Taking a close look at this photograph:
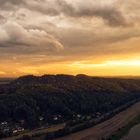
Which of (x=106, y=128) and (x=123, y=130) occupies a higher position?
(x=123, y=130)

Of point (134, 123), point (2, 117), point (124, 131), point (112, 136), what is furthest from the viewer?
point (2, 117)

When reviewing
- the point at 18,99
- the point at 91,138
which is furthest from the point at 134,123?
the point at 18,99

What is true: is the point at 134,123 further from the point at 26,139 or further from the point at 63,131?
the point at 26,139

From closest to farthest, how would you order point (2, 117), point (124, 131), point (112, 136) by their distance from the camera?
1. point (112, 136)
2. point (124, 131)
3. point (2, 117)

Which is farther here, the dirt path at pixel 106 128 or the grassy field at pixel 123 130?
the dirt path at pixel 106 128

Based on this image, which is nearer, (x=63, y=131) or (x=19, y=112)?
(x=63, y=131)

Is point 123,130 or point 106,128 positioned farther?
point 106,128

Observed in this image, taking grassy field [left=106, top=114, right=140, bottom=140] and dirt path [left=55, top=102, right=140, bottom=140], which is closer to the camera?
grassy field [left=106, top=114, right=140, bottom=140]
